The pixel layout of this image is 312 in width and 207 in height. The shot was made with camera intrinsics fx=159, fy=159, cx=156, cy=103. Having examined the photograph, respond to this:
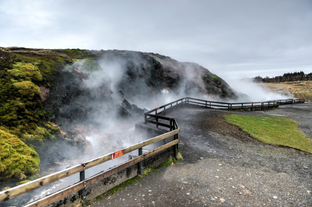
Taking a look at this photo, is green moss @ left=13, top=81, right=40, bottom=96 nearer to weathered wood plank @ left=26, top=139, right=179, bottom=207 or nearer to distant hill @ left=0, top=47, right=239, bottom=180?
distant hill @ left=0, top=47, right=239, bottom=180

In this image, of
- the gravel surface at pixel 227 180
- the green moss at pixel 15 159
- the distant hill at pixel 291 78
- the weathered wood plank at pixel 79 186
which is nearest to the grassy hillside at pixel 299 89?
the distant hill at pixel 291 78

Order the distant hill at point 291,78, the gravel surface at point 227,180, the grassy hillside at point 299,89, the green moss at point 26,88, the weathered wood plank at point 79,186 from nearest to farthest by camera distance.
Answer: the weathered wood plank at point 79,186 → the gravel surface at point 227,180 → the green moss at point 26,88 → the grassy hillside at point 299,89 → the distant hill at point 291,78

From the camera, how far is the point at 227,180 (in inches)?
204

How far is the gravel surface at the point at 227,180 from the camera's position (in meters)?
4.24

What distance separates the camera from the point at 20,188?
2.92 m

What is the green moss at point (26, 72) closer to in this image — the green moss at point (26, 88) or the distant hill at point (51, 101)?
the distant hill at point (51, 101)

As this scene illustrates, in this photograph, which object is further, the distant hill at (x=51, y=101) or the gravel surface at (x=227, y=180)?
the distant hill at (x=51, y=101)

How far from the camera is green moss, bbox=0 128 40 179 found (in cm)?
481

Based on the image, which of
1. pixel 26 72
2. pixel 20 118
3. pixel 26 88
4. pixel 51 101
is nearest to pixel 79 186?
pixel 20 118

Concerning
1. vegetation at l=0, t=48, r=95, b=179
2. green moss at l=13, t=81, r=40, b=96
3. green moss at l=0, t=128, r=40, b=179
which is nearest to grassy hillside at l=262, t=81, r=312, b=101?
vegetation at l=0, t=48, r=95, b=179

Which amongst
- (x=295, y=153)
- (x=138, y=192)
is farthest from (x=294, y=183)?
(x=138, y=192)

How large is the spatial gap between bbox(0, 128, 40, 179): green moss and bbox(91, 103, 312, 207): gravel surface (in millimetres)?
2948

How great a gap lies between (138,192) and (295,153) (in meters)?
7.60

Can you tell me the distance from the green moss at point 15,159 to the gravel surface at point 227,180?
295cm
